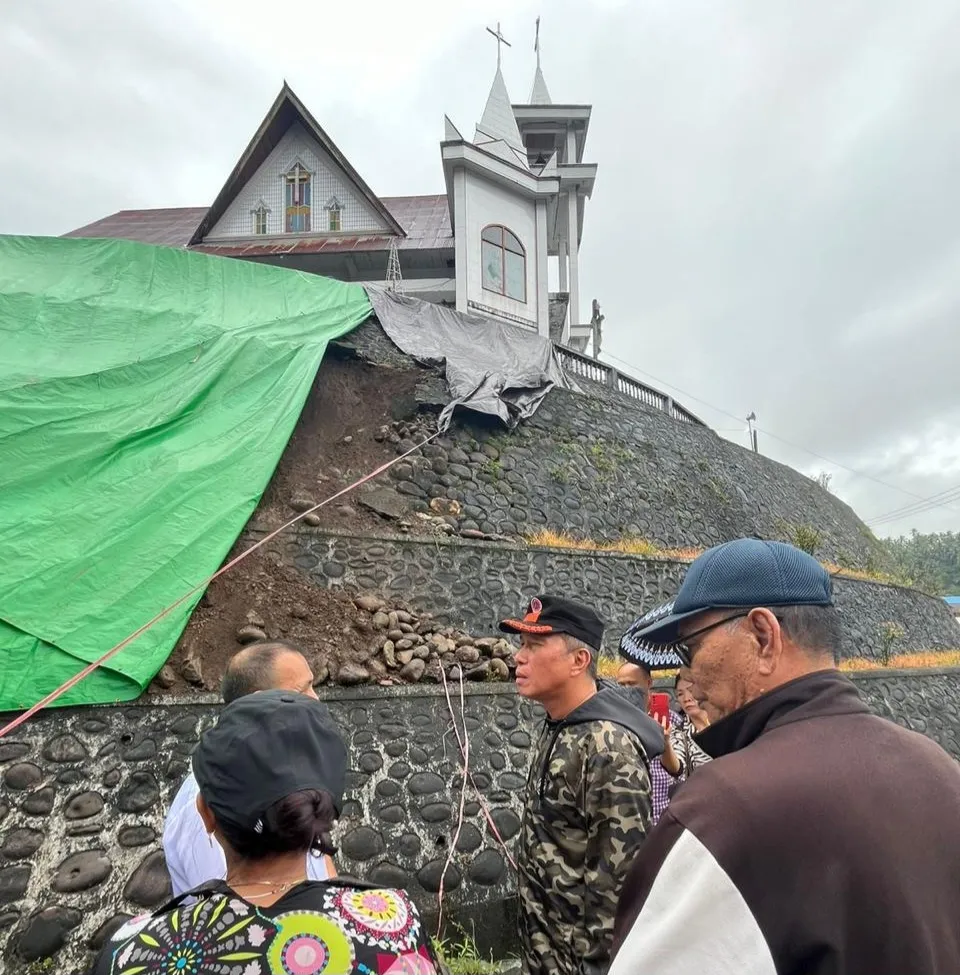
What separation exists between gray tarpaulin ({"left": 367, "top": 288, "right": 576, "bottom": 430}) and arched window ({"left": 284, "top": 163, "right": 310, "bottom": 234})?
670cm

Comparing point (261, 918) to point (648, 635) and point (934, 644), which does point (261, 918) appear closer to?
point (648, 635)

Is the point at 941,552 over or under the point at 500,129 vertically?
under

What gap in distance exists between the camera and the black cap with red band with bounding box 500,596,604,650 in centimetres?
241

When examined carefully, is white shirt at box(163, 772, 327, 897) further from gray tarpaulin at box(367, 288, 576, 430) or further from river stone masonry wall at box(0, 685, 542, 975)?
gray tarpaulin at box(367, 288, 576, 430)

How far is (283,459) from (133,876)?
15.3 ft

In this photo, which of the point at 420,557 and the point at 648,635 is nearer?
the point at 648,635

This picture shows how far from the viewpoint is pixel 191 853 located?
206cm

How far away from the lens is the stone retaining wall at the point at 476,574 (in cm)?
634

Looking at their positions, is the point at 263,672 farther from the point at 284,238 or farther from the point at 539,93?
the point at 539,93

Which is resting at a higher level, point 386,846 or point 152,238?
point 152,238

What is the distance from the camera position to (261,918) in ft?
3.95

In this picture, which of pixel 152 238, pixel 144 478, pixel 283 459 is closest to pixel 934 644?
pixel 283 459

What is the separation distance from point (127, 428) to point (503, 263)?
10231 millimetres

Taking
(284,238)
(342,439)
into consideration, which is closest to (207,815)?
(342,439)
